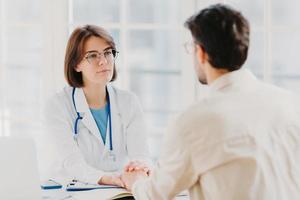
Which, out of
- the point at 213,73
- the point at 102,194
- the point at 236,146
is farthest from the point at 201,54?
the point at 102,194

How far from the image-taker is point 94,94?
2.84 metres

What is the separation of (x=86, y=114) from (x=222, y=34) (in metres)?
1.14

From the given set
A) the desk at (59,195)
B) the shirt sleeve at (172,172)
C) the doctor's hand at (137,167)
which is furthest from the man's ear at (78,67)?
the shirt sleeve at (172,172)

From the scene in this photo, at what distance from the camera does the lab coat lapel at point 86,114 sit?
8.99 feet

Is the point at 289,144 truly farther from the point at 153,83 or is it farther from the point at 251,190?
the point at 153,83

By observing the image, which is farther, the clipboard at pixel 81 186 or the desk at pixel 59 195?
the clipboard at pixel 81 186

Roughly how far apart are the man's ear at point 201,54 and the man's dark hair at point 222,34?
13mm

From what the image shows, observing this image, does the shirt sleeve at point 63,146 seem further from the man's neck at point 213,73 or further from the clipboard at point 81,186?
the man's neck at point 213,73

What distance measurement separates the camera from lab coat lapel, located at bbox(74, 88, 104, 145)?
108 inches

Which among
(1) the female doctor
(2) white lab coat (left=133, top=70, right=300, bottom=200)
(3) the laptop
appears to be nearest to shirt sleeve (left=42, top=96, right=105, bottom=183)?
(1) the female doctor

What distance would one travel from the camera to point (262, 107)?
175 cm

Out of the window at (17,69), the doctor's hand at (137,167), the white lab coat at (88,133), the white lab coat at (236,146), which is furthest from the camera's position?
the window at (17,69)

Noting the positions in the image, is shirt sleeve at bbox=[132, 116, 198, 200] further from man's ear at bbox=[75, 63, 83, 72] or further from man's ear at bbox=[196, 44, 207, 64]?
man's ear at bbox=[75, 63, 83, 72]

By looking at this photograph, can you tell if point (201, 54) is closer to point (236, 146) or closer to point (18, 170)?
point (236, 146)
